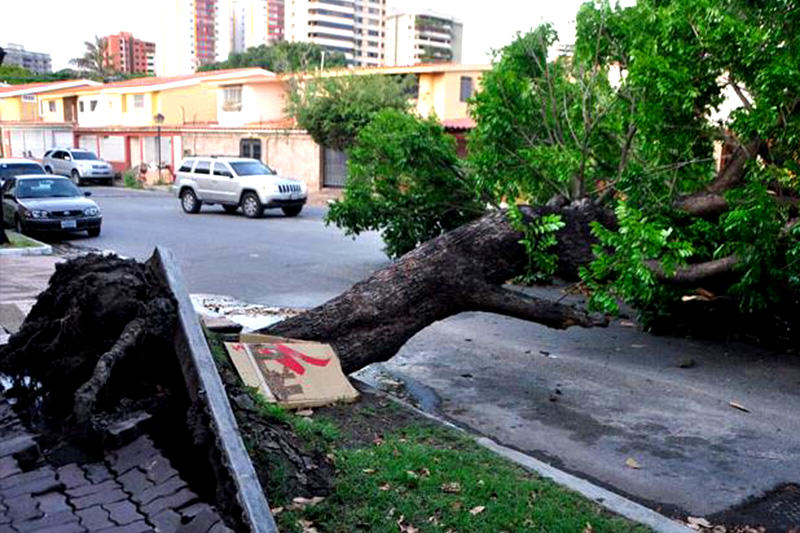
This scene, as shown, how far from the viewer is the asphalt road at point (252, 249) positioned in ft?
42.3

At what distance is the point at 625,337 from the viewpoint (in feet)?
32.5

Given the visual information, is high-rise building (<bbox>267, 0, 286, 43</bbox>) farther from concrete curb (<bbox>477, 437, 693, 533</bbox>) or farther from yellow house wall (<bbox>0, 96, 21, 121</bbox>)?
concrete curb (<bbox>477, 437, 693, 533</bbox>)

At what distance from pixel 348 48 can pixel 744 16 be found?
139 metres

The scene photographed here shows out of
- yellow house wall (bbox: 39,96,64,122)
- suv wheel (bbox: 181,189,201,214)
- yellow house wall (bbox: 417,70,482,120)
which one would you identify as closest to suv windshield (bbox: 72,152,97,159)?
yellow house wall (bbox: 39,96,64,122)

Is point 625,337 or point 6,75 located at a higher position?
point 6,75

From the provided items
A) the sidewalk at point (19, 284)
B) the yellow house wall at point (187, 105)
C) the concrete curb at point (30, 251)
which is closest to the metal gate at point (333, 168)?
the yellow house wall at point (187, 105)

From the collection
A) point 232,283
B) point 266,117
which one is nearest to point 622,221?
point 232,283

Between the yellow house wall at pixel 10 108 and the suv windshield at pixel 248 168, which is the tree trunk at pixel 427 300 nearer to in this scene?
the suv windshield at pixel 248 168

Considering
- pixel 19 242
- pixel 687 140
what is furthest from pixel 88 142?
pixel 687 140

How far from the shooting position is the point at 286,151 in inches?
1457

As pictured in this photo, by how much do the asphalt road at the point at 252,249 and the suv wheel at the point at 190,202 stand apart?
36 cm

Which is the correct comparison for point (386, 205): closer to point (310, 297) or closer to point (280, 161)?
point (310, 297)

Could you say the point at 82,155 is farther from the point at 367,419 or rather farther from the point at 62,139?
Result: the point at 367,419

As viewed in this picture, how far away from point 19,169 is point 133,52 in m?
118
